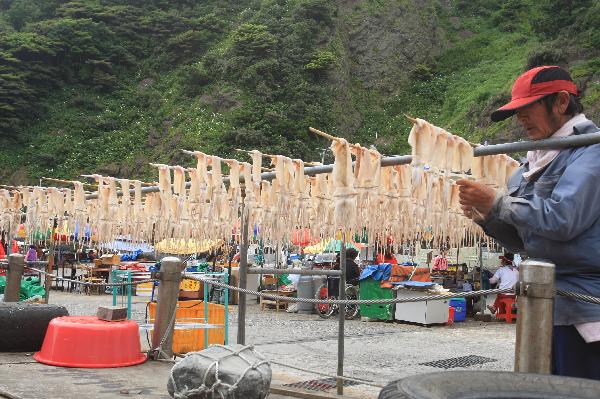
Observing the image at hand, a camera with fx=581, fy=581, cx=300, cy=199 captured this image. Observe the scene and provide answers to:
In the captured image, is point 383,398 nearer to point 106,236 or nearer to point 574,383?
point 574,383

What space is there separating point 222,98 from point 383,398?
185 feet

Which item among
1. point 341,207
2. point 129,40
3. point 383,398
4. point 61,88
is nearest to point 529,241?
point 383,398

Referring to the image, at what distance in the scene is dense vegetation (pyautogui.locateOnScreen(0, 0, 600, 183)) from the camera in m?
52.8

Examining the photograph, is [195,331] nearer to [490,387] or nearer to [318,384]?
[318,384]

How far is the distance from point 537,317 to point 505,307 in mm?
13848

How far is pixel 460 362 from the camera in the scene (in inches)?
375

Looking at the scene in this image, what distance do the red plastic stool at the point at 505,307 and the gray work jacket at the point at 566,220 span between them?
13.4 m

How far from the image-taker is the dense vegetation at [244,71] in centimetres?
5281

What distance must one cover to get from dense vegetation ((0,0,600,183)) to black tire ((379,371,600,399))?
144 feet

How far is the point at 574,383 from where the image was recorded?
8.04 feet

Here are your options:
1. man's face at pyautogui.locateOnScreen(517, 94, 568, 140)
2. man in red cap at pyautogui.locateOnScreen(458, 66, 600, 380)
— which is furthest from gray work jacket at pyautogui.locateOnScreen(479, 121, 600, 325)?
man's face at pyautogui.locateOnScreen(517, 94, 568, 140)

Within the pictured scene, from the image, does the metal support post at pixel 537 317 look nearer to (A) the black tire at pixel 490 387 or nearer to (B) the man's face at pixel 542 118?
(A) the black tire at pixel 490 387

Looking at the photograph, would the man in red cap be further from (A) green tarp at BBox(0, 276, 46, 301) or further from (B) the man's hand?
(A) green tarp at BBox(0, 276, 46, 301)

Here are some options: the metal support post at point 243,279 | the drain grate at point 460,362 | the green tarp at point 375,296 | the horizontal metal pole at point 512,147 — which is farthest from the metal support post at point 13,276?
the green tarp at point 375,296
